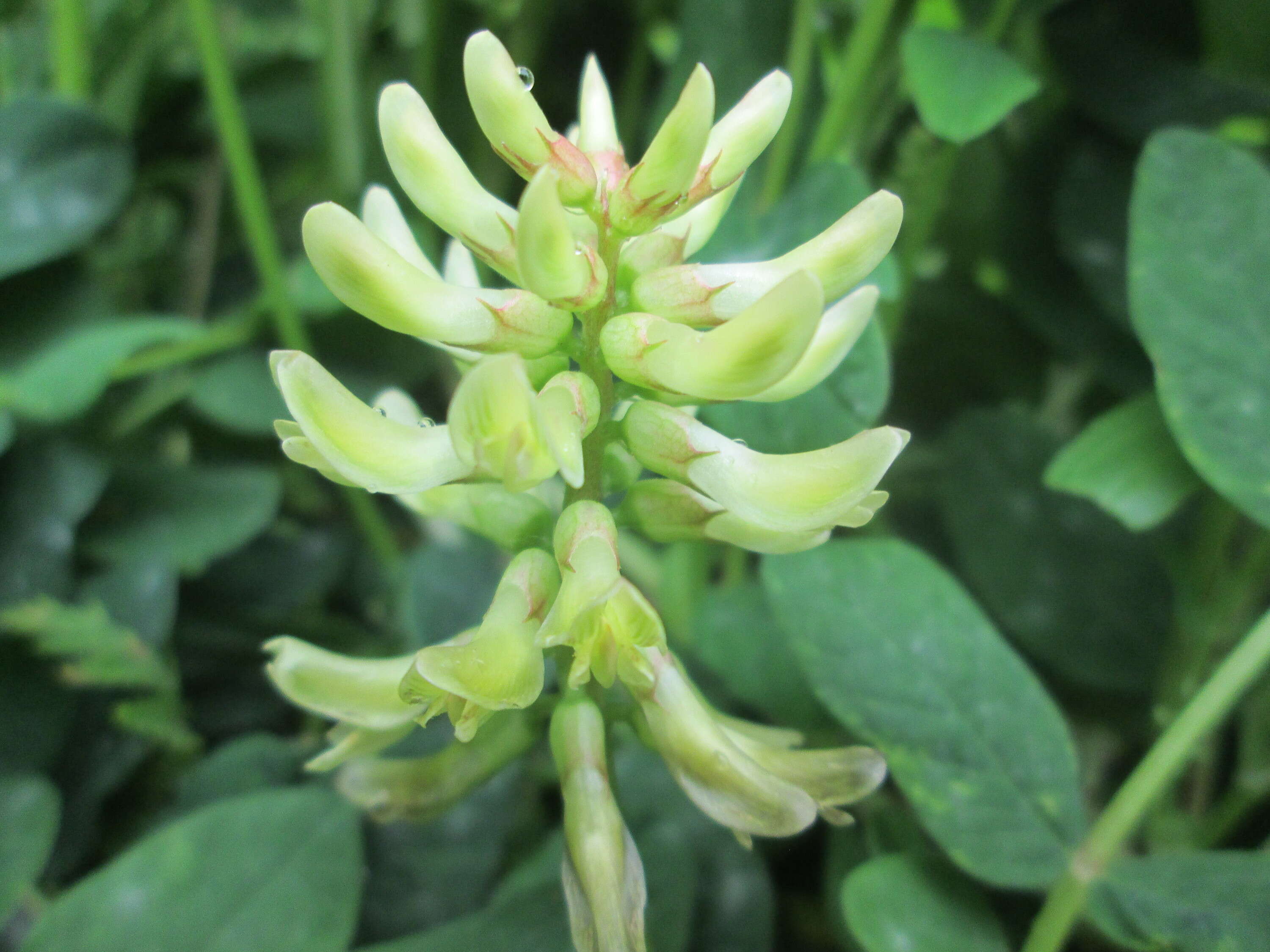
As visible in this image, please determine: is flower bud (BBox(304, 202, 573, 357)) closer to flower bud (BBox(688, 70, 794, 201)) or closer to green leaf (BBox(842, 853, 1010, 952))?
flower bud (BBox(688, 70, 794, 201))

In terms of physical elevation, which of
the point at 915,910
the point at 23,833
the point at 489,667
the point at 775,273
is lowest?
the point at 23,833

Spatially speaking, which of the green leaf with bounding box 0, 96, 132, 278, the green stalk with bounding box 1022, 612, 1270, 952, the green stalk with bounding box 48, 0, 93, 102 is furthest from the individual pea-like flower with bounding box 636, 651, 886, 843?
the green stalk with bounding box 48, 0, 93, 102

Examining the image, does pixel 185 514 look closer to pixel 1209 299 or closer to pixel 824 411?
pixel 824 411

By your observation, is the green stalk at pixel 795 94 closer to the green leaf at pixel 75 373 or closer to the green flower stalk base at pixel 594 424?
the green flower stalk base at pixel 594 424

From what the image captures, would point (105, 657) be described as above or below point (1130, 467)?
below

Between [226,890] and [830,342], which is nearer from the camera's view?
[830,342]

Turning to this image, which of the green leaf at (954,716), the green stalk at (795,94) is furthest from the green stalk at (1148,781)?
the green stalk at (795,94)

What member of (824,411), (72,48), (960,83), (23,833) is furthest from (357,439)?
(72,48)

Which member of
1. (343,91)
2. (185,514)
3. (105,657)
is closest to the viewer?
(105,657)
